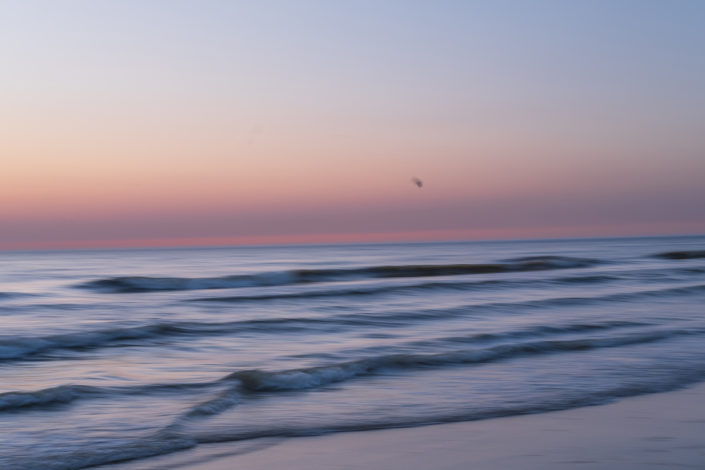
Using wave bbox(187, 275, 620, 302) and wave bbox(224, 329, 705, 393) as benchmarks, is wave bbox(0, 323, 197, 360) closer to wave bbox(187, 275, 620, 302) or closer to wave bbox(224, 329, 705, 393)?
wave bbox(224, 329, 705, 393)

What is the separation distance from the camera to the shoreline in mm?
4508

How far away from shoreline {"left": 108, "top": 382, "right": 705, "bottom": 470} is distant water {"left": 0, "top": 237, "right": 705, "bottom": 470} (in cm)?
27

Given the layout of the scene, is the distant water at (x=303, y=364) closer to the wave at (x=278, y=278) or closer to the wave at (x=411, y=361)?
the wave at (x=411, y=361)

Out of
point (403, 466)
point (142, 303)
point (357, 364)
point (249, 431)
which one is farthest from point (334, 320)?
point (403, 466)

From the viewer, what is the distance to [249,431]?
541 cm

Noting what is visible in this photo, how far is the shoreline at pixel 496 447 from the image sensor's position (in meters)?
4.51

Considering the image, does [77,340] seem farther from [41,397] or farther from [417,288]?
[417,288]

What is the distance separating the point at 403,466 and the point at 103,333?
815 cm

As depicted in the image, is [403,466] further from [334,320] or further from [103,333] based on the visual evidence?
[334,320]

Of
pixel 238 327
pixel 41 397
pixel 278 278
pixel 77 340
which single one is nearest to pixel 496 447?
pixel 41 397

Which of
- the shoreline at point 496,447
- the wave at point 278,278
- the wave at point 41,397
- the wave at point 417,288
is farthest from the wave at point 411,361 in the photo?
the wave at point 278,278

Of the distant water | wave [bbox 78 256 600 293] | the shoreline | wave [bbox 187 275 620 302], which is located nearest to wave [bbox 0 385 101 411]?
the distant water

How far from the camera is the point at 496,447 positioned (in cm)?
493

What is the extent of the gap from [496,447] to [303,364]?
402 centimetres
